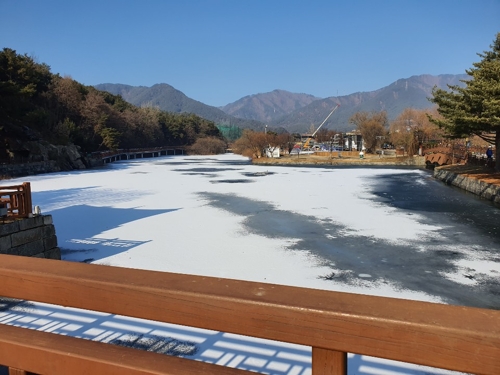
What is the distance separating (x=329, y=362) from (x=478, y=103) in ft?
54.3

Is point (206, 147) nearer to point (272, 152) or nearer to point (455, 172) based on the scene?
point (272, 152)

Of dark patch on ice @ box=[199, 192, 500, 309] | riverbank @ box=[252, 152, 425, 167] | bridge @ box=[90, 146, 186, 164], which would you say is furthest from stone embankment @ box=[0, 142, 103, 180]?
dark patch on ice @ box=[199, 192, 500, 309]

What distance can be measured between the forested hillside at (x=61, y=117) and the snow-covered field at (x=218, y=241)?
11.2 meters

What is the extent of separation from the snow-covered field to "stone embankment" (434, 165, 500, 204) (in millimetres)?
4384

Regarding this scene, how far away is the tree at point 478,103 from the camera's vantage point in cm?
1282

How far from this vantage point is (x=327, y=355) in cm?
98

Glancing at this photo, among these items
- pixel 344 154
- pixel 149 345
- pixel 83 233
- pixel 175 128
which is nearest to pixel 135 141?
pixel 175 128

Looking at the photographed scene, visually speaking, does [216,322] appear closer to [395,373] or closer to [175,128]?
[395,373]

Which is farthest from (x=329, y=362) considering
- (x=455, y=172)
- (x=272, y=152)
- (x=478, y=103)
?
(x=272, y=152)

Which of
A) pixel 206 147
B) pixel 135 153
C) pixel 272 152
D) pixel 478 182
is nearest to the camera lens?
pixel 478 182

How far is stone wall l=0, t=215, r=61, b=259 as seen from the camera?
5.76 m

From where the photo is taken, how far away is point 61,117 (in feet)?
A: 123

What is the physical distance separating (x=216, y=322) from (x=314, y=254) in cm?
612

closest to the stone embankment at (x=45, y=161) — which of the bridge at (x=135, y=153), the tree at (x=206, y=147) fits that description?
the bridge at (x=135, y=153)
